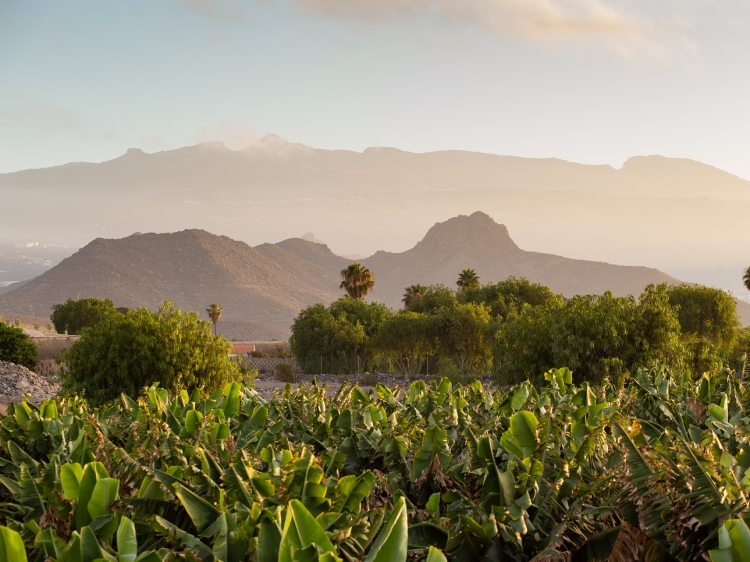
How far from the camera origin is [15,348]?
36688 millimetres

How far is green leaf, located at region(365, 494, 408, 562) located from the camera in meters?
2.46

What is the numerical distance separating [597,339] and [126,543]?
22640mm

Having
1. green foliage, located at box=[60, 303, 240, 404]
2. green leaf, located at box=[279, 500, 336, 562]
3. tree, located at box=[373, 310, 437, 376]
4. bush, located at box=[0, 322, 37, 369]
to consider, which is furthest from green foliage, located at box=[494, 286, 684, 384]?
bush, located at box=[0, 322, 37, 369]

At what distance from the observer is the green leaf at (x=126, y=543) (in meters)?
2.64

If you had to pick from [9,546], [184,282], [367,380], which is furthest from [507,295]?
[184,282]

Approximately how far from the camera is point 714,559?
2488 millimetres

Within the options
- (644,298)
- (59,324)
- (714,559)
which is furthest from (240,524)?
(59,324)

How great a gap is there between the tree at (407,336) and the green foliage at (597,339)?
85.5 ft

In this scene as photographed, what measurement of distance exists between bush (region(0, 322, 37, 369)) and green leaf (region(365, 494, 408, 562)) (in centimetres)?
3862

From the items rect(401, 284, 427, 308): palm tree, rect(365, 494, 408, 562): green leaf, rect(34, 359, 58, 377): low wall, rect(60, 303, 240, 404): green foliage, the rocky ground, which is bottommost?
rect(34, 359, 58, 377): low wall

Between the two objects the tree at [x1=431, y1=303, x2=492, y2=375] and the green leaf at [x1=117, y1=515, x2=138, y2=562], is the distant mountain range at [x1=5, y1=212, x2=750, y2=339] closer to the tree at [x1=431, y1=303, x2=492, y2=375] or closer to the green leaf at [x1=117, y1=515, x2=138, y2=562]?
the tree at [x1=431, y1=303, x2=492, y2=375]

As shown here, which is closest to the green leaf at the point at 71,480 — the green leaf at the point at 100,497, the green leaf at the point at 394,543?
the green leaf at the point at 100,497

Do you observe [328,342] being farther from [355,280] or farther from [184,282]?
[184,282]

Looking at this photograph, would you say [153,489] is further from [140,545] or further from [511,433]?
[511,433]
